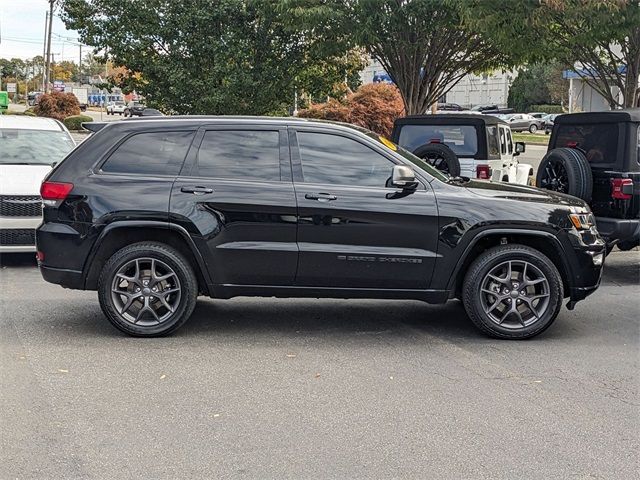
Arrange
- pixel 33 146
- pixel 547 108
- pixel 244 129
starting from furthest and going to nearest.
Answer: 1. pixel 547 108
2. pixel 33 146
3. pixel 244 129

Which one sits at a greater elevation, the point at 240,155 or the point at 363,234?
the point at 240,155

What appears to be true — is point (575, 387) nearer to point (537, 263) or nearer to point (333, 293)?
point (537, 263)

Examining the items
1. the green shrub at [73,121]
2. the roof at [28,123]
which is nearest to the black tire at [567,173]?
the roof at [28,123]

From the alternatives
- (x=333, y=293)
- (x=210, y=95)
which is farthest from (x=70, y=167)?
(x=210, y=95)

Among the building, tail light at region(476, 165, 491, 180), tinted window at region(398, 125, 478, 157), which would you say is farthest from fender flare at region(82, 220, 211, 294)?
the building

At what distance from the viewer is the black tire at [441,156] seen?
11.2 m

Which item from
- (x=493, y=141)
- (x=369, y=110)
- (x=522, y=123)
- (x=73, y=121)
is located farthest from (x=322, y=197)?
(x=522, y=123)

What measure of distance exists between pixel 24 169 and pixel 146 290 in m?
4.71

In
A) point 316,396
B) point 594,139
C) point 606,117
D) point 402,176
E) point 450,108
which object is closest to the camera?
point 316,396

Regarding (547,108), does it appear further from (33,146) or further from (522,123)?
(33,146)

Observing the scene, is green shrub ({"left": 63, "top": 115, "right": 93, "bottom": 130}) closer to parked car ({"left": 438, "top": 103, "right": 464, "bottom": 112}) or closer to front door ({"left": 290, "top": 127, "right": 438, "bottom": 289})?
parked car ({"left": 438, "top": 103, "right": 464, "bottom": 112})

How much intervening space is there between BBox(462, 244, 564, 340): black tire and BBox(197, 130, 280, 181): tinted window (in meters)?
1.85

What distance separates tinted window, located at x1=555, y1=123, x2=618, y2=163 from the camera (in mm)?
9039

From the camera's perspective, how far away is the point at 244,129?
22.4 feet
